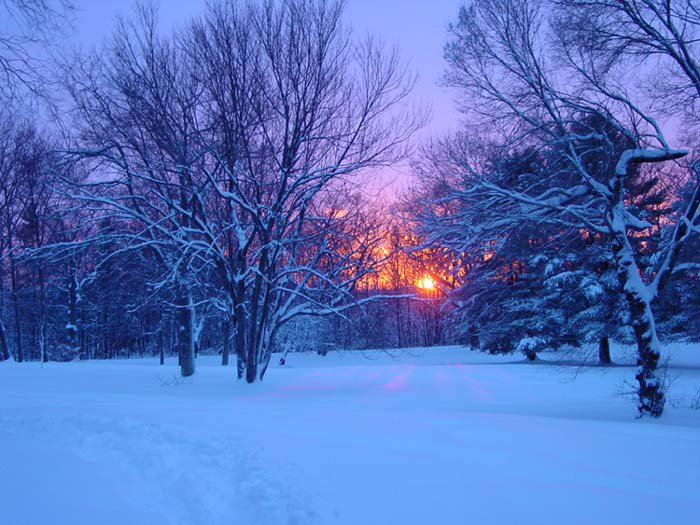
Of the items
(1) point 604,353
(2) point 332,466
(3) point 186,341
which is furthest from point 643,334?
(1) point 604,353

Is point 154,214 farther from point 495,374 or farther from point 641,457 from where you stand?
point 641,457

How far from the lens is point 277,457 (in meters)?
5.02

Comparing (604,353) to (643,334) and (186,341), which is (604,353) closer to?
(643,334)

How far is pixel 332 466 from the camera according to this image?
471 cm

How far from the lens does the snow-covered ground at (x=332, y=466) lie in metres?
3.77

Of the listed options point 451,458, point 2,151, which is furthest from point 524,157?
point 2,151

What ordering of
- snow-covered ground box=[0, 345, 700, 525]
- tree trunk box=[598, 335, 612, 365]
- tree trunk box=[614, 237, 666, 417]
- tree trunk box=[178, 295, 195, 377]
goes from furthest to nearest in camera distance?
tree trunk box=[598, 335, 612, 365]
tree trunk box=[178, 295, 195, 377]
tree trunk box=[614, 237, 666, 417]
snow-covered ground box=[0, 345, 700, 525]

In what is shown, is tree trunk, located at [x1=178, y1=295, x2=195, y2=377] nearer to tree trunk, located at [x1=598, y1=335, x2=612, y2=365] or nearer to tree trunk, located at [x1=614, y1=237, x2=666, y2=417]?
tree trunk, located at [x1=614, y1=237, x2=666, y2=417]

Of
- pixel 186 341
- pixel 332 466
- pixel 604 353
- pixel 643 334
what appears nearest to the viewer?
pixel 332 466

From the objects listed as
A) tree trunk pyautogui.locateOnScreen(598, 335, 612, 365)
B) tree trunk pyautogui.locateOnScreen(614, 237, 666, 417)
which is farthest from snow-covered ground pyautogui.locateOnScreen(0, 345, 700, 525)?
tree trunk pyautogui.locateOnScreen(598, 335, 612, 365)

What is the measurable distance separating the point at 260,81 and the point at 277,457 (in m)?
9.03

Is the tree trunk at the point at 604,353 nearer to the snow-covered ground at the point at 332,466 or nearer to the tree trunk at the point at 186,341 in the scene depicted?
the snow-covered ground at the point at 332,466

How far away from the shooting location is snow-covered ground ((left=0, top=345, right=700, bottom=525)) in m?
3.77

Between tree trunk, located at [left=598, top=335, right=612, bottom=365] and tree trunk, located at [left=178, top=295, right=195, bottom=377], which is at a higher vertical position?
tree trunk, located at [left=178, top=295, right=195, bottom=377]
